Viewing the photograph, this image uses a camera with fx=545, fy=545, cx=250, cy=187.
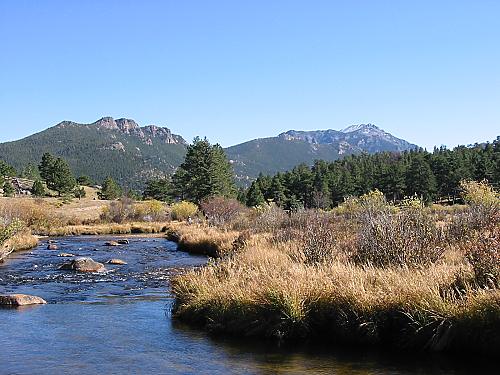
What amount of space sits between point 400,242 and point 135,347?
8.08 m

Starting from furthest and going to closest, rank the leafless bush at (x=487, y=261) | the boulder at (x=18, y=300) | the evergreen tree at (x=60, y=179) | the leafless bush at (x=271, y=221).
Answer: the evergreen tree at (x=60, y=179) < the leafless bush at (x=271, y=221) < the boulder at (x=18, y=300) < the leafless bush at (x=487, y=261)

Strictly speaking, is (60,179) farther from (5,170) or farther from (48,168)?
(5,170)

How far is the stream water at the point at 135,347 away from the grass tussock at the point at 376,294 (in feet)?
1.73

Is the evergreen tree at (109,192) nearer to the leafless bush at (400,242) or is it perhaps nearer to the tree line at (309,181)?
the tree line at (309,181)

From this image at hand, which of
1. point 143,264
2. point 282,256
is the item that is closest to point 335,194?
point 143,264

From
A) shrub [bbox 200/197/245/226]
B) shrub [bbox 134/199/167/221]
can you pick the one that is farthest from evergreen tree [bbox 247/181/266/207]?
shrub [bbox 200/197/245/226]

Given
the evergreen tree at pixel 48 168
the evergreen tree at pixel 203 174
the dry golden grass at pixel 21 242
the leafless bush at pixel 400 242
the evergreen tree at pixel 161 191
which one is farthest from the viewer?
the evergreen tree at pixel 161 191

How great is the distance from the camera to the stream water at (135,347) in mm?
11070

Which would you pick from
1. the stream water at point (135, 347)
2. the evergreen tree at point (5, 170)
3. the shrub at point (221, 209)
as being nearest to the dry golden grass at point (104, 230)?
the shrub at point (221, 209)

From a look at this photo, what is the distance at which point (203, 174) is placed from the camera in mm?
86000

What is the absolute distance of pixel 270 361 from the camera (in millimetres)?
11586

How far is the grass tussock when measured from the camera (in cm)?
1130

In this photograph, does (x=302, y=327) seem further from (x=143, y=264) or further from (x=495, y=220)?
(x=143, y=264)

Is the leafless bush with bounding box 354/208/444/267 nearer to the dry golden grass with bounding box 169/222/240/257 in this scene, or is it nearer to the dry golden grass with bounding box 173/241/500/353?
the dry golden grass with bounding box 173/241/500/353
